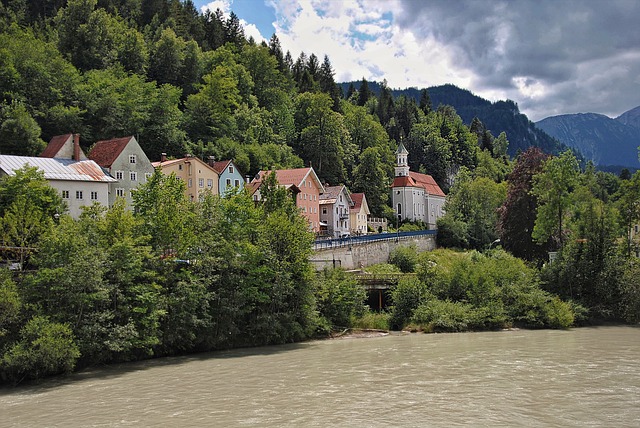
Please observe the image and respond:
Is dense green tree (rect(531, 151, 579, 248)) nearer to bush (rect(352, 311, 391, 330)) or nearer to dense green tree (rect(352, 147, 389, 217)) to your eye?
bush (rect(352, 311, 391, 330))

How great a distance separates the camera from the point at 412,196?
107 m

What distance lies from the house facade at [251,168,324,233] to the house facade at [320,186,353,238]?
4.56ft

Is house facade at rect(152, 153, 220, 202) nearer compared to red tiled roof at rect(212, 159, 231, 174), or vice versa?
house facade at rect(152, 153, 220, 202)

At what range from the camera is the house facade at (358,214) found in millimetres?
86812

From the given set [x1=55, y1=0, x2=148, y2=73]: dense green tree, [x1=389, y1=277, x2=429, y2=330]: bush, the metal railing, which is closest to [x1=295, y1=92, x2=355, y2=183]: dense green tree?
the metal railing

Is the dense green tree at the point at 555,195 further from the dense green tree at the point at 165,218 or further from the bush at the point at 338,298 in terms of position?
the dense green tree at the point at 165,218

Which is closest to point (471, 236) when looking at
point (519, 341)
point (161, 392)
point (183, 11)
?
point (519, 341)

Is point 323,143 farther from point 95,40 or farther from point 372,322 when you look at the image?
point 372,322

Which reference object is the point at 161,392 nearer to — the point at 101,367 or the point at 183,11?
the point at 101,367

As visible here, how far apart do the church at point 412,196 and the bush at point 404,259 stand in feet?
125

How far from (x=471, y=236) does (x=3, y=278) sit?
67.6 meters

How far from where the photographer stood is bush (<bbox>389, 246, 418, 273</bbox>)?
2547 inches

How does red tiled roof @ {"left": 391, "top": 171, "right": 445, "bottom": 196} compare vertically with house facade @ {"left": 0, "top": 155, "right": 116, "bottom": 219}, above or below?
above

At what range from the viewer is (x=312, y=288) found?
1634 inches
